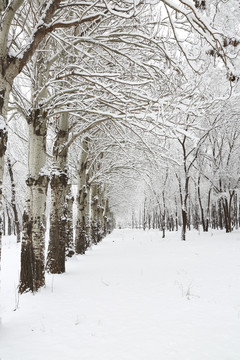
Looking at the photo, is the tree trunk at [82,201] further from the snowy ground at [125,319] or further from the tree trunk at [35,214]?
the tree trunk at [35,214]

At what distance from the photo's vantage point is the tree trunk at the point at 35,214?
16.9 feet

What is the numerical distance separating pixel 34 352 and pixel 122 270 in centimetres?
500

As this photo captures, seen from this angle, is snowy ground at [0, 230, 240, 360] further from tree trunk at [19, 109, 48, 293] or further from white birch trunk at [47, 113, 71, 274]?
white birch trunk at [47, 113, 71, 274]

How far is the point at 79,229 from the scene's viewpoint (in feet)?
40.6

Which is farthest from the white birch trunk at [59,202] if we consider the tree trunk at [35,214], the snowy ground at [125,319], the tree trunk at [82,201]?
the tree trunk at [82,201]

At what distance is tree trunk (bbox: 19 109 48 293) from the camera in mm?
5164

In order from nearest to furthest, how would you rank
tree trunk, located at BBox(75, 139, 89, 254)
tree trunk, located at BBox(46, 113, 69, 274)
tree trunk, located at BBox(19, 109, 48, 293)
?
tree trunk, located at BBox(19, 109, 48, 293)
tree trunk, located at BBox(46, 113, 69, 274)
tree trunk, located at BBox(75, 139, 89, 254)

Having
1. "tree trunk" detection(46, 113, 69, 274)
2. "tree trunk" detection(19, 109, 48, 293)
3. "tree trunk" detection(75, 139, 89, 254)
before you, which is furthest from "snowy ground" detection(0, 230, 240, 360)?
"tree trunk" detection(75, 139, 89, 254)

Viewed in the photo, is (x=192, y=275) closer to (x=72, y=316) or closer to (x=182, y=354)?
(x=72, y=316)

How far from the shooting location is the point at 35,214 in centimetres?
543

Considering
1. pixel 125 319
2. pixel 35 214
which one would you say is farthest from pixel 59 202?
pixel 125 319

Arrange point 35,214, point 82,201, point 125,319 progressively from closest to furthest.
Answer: point 125,319, point 35,214, point 82,201

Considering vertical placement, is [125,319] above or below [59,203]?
below

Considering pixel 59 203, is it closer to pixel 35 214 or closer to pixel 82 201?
pixel 35 214
